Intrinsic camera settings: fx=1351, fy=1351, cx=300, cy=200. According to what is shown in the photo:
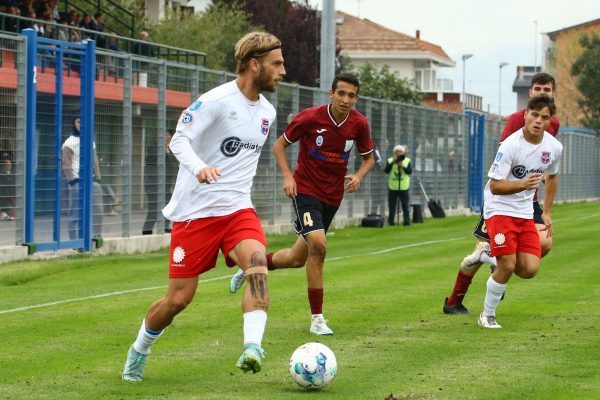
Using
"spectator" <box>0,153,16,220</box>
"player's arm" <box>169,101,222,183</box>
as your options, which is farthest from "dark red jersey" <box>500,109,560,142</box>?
"spectator" <box>0,153,16,220</box>

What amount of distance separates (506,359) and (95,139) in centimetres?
1156

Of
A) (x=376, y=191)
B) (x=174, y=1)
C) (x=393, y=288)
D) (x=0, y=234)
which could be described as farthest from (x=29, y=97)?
(x=174, y=1)

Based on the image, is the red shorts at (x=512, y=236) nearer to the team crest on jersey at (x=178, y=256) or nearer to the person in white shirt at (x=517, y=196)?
the person in white shirt at (x=517, y=196)

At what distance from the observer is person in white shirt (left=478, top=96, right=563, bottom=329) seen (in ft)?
37.5

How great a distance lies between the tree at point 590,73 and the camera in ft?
250

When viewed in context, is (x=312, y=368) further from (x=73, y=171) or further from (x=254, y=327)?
(x=73, y=171)

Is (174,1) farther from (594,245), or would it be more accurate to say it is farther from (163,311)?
(163,311)

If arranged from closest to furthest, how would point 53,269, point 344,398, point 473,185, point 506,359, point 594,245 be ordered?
point 344,398 < point 506,359 < point 53,269 < point 594,245 < point 473,185

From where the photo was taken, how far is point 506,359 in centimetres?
973

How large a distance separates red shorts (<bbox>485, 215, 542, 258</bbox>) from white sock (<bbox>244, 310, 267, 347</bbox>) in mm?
4075

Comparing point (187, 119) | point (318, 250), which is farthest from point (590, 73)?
point (187, 119)

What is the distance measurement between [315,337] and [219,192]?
9.25 feet

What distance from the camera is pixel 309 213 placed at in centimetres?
1173

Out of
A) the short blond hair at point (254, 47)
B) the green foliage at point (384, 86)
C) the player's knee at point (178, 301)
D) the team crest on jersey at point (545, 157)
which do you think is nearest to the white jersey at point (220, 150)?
the short blond hair at point (254, 47)
